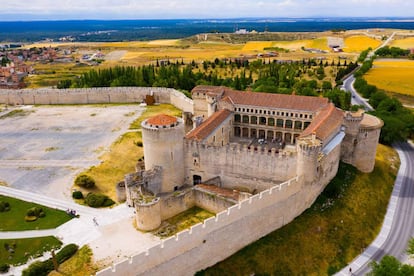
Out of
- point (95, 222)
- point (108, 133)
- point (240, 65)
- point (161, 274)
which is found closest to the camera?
point (161, 274)

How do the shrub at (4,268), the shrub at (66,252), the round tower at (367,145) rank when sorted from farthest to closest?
the round tower at (367,145) → the shrub at (66,252) → the shrub at (4,268)

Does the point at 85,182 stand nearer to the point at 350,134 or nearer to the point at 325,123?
the point at 325,123

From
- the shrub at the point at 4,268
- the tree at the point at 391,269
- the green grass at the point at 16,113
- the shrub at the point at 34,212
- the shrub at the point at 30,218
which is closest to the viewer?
the tree at the point at 391,269

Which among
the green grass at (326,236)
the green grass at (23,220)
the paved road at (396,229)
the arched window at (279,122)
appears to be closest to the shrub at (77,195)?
the green grass at (23,220)

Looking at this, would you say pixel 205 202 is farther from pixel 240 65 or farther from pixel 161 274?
pixel 240 65

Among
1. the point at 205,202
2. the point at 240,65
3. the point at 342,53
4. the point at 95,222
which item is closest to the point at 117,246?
the point at 95,222

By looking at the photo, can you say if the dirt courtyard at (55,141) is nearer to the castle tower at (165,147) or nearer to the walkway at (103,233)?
the walkway at (103,233)
